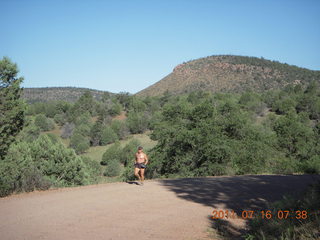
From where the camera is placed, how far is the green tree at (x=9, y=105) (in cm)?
2257

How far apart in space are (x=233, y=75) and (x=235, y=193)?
95.0 metres

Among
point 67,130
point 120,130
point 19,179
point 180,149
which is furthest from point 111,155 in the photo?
point 19,179

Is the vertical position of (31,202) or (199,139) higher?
(199,139)

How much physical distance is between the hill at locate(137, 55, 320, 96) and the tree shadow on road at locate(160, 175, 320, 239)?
79083 mm

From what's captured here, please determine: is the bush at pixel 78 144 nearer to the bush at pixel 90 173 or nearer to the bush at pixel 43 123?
the bush at pixel 90 173

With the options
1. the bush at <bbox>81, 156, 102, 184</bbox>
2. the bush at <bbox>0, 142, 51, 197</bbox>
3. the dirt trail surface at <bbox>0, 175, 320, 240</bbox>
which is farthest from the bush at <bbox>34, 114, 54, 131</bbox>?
the dirt trail surface at <bbox>0, 175, 320, 240</bbox>

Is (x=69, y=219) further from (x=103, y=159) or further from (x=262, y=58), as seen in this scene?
(x=262, y=58)

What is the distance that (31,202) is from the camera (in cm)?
861

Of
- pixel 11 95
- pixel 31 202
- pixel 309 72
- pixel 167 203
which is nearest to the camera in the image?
pixel 167 203

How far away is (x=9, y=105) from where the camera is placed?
2284 centimetres

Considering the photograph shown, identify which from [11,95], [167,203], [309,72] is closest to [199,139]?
[167,203]

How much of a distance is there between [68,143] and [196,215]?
64968 mm

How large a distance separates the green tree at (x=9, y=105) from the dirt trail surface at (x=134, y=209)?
14.9 metres
